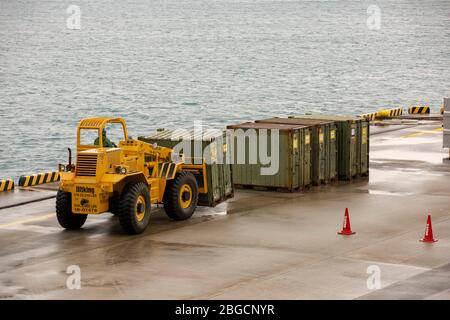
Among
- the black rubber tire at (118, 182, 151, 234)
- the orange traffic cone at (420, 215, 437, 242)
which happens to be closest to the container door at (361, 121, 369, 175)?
the orange traffic cone at (420, 215, 437, 242)

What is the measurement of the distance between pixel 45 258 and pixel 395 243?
A: 24.9 ft

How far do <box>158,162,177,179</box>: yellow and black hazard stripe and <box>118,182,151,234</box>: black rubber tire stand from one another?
119 cm

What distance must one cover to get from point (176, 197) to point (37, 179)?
7.58 metres

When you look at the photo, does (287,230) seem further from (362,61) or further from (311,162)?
(362,61)

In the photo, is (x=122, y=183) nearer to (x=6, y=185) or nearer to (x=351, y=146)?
(x=6, y=185)

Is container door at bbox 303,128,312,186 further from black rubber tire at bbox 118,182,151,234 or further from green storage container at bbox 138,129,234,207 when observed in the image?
black rubber tire at bbox 118,182,151,234

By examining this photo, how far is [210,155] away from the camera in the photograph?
91.6 ft

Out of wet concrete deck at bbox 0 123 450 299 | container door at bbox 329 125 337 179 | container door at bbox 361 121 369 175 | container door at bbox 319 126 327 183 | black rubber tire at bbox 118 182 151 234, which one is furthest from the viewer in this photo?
container door at bbox 361 121 369 175

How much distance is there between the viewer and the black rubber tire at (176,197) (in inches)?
1024

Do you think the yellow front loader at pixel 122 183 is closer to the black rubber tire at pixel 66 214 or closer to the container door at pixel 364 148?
the black rubber tire at pixel 66 214

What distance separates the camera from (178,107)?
95.1m

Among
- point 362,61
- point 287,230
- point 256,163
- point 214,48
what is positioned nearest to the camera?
point 287,230

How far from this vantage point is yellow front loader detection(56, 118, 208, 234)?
80.1 feet
